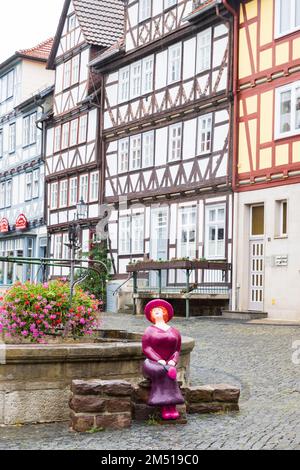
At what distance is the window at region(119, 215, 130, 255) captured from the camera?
29.8 m

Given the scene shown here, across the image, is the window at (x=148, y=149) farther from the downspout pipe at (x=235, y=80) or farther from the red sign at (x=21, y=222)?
the red sign at (x=21, y=222)

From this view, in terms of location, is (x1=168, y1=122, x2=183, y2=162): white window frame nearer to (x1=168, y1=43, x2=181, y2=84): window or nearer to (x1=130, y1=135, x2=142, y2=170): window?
(x1=168, y1=43, x2=181, y2=84): window

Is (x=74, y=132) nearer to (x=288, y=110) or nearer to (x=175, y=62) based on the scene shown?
(x=175, y=62)

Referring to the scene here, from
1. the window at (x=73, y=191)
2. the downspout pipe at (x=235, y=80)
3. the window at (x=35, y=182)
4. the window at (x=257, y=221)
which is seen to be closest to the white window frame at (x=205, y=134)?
the downspout pipe at (x=235, y=80)

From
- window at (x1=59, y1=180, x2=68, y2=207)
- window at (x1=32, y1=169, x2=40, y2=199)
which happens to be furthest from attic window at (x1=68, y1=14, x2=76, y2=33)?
window at (x1=32, y1=169, x2=40, y2=199)

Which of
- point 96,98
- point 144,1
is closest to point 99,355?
point 144,1

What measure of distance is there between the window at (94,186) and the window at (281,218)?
12000 millimetres

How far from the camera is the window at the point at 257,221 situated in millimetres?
23375

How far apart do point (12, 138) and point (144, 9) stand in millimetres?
16635

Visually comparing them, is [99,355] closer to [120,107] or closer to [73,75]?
[120,107]

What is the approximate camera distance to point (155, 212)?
28141 mm

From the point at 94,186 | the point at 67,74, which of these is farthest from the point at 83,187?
the point at 67,74

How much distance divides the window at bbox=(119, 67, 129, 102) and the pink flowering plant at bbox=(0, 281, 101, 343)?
69.8ft
